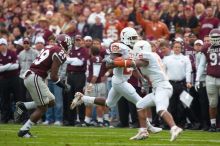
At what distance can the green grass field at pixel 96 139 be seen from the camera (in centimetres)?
1173

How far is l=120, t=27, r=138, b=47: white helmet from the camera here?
13664 millimetres

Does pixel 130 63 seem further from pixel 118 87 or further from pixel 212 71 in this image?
pixel 212 71

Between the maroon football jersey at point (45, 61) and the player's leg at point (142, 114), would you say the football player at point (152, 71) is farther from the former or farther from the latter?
the maroon football jersey at point (45, 61)

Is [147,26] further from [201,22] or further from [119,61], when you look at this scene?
[119,61]

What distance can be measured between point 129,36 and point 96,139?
Result: 2.06 m

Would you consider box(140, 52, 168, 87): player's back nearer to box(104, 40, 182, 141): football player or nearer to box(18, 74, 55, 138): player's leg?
box(104, 40, 182, 141): football player

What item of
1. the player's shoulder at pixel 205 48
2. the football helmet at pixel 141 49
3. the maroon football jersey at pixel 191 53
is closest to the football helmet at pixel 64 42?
the football helmet at pixel 141 49

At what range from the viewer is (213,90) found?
1580cm

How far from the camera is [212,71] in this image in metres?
15.8

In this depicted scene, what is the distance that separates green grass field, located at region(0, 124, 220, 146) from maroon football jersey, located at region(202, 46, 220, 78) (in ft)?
4.43

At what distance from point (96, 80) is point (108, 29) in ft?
7.13

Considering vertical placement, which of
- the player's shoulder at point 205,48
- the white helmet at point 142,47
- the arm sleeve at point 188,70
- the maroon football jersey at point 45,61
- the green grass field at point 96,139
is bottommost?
the green grass field at point 96,139

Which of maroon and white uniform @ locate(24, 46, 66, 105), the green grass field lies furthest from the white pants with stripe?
the green grass field

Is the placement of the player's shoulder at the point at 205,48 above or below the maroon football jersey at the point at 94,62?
above
